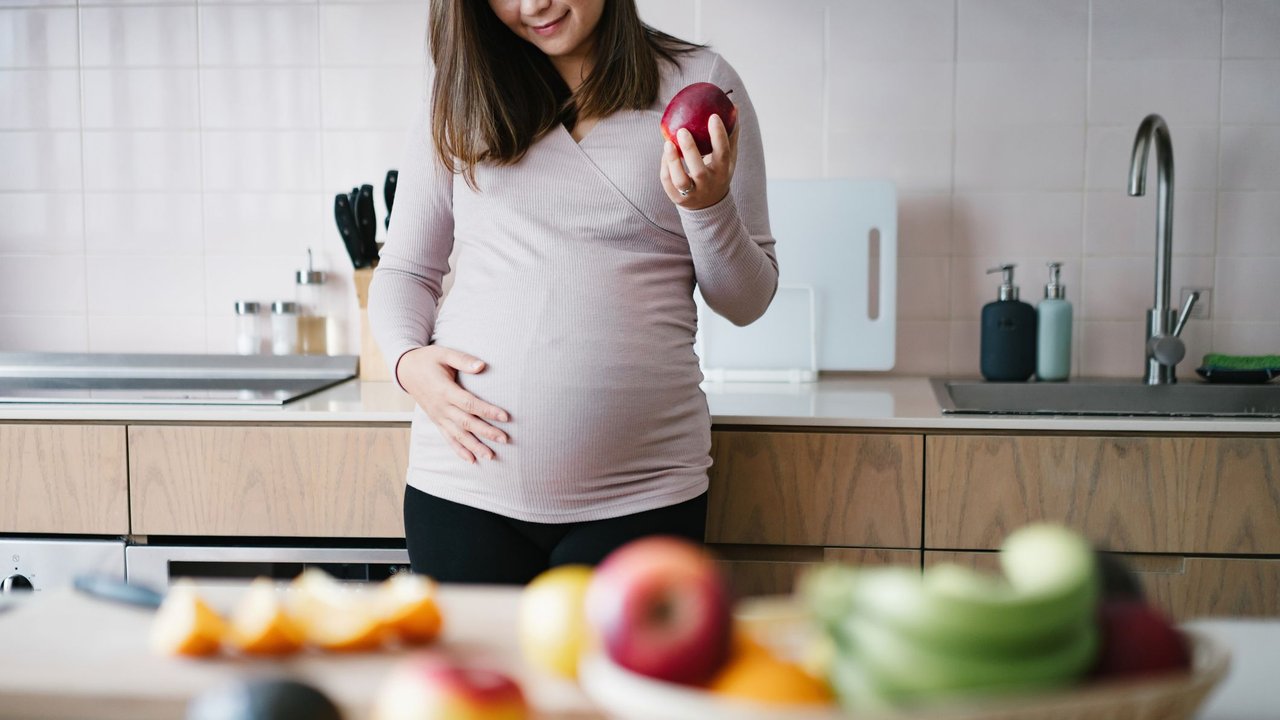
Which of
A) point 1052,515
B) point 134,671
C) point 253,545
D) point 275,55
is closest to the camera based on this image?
point 134,671

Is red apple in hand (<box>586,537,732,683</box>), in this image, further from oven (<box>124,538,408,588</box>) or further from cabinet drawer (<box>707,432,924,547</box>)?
oven (<box>124,538,408,588</box>)

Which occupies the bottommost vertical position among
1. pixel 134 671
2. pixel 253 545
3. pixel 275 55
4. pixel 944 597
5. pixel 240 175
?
pixel 253 545

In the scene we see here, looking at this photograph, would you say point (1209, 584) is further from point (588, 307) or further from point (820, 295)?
point (588, 307)

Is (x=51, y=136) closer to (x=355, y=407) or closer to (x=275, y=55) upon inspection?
(x=275, y=55)

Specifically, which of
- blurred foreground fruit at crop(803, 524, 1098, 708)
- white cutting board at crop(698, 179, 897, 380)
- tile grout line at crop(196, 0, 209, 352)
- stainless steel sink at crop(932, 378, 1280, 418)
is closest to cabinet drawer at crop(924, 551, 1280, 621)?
stainless steel sink at crop(932, 378, 1280, 418)

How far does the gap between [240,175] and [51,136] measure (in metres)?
0.39

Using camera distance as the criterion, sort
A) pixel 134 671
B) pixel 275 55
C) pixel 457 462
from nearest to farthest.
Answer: pixel 134 671 → pixel 457 462 → pixel 275 55

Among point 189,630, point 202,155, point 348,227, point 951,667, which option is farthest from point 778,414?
point 202,155

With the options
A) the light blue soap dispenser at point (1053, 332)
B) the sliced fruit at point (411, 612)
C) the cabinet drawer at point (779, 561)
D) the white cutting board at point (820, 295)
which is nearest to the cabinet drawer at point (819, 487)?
the cabinet drawer at point (779, 561)

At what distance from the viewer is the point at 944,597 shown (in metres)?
0.42

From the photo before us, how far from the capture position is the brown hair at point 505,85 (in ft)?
4.03

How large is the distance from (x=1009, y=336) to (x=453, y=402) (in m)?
1.14

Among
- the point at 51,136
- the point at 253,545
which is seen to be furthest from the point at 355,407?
the point at 51,136

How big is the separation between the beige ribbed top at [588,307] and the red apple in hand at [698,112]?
0.08 meters
